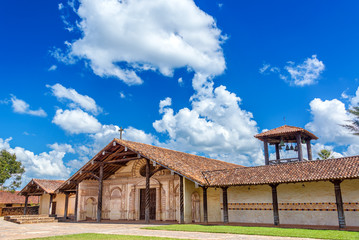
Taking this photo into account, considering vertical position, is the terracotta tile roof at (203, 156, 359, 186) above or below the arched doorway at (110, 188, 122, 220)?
above

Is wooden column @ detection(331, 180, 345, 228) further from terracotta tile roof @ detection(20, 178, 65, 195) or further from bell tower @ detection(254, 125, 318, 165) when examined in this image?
terracotta tile roof @ detection(20, 178, 65, 195)

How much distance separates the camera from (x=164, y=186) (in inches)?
833

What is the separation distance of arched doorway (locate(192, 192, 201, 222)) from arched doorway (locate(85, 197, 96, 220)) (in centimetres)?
948

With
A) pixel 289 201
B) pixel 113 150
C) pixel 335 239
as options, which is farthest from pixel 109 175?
pixel 335 239

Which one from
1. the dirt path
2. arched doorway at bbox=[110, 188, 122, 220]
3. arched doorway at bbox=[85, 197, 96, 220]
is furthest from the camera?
arched doorway at bbox=[85, 197, 96, 220]

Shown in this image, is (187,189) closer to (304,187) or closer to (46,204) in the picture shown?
(304,187)

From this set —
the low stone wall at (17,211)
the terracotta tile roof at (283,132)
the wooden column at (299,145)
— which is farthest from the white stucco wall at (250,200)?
the low stone wall at (17,211)

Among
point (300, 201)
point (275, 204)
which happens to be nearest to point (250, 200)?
point (275, 204)

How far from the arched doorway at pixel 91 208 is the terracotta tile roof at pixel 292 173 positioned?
1098cm

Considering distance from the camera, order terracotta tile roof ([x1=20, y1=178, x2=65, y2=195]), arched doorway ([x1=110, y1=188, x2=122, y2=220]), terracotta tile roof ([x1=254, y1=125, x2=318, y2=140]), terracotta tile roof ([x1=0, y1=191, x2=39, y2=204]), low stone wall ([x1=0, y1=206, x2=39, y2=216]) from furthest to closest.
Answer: terracotta tile roof ([x1=0, y1=191, x2=39, y2=204]) < low stone wall ([x1=0, y1=206, x2=39, y2=216]) < terracotta tile roof ([x1=20, y1=178, x2=65, y2=195]) < arched doorway ([x1=110, y1=188, x2=122, y2=220]) < terracotta tile roof ([x1=254, y1=125, x2=318, y2=140])

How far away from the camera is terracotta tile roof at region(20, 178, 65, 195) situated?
91.9 feet

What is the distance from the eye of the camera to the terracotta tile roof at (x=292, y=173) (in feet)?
47.0

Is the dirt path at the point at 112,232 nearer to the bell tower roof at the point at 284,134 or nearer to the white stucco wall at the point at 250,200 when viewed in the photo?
the white stucco wall at the point at 250,200

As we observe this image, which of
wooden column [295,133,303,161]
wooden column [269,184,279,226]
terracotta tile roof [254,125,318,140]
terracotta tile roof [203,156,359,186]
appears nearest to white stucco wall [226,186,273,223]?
terracotta tile roof [203,156,359,186]
